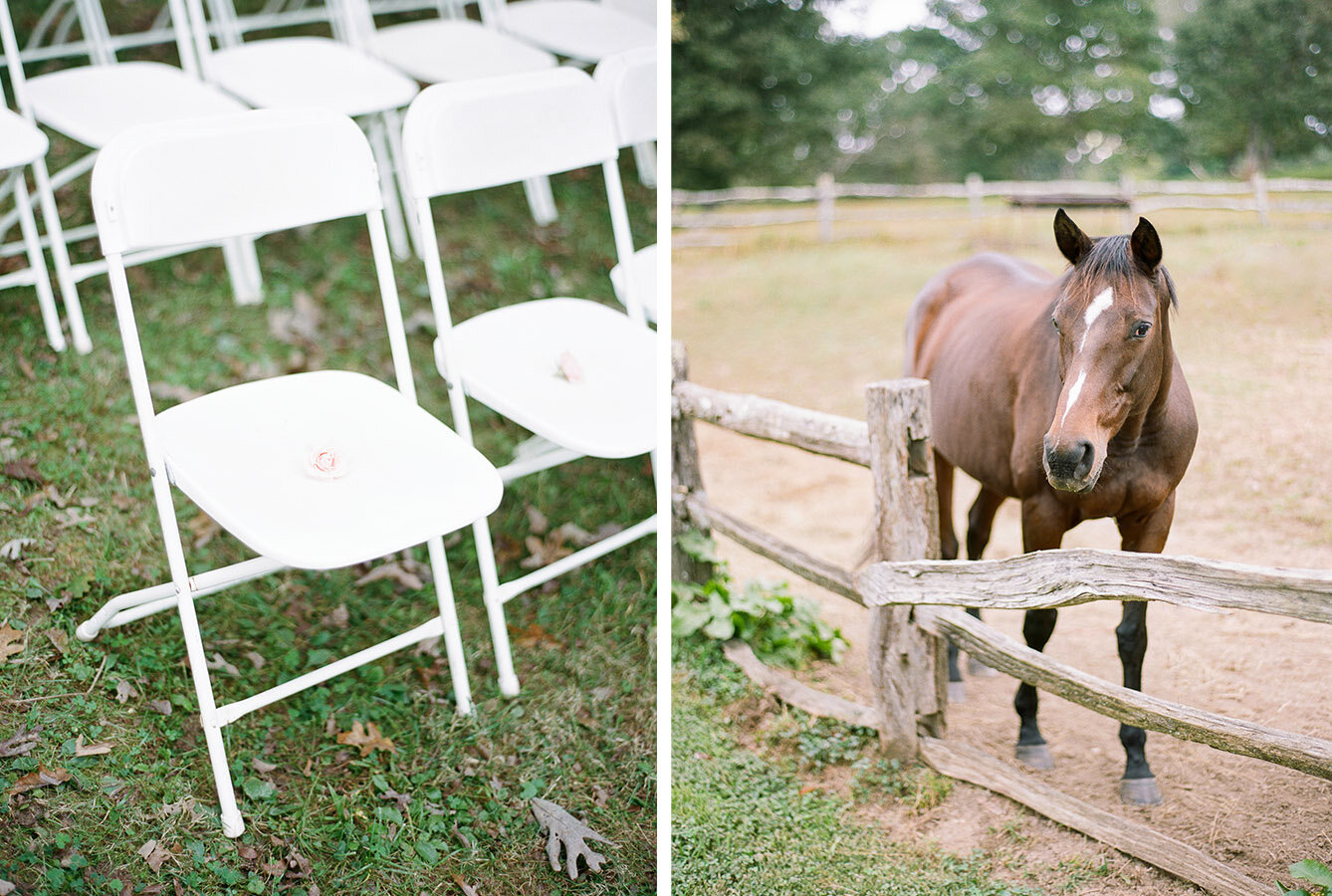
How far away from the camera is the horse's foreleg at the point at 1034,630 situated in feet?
6.68

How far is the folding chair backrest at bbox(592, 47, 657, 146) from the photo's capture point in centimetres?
278

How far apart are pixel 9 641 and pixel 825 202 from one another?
218 cm

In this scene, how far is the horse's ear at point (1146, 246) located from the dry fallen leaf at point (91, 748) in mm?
2133

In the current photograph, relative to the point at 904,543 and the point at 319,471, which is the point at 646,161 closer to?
the point at 904,543

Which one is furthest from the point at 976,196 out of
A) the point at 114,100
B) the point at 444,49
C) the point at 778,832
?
the point at 114,100

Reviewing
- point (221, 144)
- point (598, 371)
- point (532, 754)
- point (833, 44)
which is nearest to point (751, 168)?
point (833, 44)

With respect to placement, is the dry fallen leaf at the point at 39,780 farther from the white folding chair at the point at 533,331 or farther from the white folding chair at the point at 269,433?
the white folding chair at the point at 533,331

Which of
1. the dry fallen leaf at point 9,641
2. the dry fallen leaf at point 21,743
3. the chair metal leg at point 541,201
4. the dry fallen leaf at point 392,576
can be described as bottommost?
the dry fallen leaf at point 392,576

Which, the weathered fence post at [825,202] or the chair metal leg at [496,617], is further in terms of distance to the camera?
the weathered fence post at [825,202]

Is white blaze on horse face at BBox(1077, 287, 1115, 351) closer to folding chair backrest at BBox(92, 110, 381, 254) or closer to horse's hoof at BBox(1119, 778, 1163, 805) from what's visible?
horse's hoof at BBox(1119, 778, 1163, 805)

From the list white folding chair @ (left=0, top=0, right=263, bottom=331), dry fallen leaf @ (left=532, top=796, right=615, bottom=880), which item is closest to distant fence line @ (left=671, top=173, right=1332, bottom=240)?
white folding chair @ (left=0, top=0, right=263, bottom=331)

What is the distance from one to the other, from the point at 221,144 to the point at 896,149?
1542 mm

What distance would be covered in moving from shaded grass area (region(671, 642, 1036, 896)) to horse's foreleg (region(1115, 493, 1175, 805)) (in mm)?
301

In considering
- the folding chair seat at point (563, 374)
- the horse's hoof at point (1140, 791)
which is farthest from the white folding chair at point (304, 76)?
the horse's hoof at point (1140, 791)
